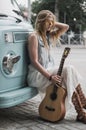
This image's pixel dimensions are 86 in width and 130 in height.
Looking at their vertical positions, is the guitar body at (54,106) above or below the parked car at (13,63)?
below

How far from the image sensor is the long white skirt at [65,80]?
5280mm

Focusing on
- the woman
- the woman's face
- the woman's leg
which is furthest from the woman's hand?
the woman's face

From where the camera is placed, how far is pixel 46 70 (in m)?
5.38

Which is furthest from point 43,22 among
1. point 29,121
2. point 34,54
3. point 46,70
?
point 29,121

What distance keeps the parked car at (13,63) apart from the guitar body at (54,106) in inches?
8.0

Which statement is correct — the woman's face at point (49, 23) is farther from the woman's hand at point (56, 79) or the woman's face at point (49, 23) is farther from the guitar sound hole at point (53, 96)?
the guitar sound hole at point (53, 96)

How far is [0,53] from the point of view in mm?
4879

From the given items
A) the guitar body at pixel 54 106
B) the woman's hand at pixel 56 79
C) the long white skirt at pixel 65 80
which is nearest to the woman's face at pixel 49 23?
the long white skirt at pixel 65 80

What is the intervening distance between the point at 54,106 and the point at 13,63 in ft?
2.57

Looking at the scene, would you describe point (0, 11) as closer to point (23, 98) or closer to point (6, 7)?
point (6, 7)

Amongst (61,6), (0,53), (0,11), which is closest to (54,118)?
(0,53)

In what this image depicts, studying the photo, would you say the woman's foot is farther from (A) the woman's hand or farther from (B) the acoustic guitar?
(A) the woman's hand

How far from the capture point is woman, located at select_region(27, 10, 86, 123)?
529 centimetres

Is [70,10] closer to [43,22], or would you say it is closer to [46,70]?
[43,22]
